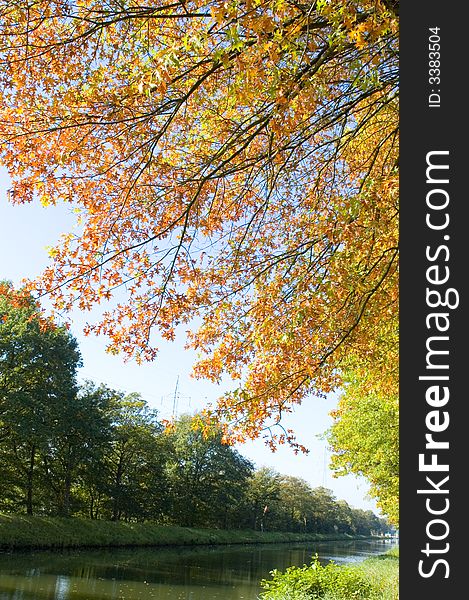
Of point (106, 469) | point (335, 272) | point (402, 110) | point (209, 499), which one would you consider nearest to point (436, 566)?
point (402, 110)

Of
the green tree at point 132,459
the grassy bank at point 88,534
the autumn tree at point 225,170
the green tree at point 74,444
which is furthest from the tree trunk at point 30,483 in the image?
the autumn tree at point 225,170

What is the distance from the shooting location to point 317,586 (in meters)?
11.6

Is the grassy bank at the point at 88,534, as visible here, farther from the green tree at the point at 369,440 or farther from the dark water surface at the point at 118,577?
the green tree at the point at 369,440

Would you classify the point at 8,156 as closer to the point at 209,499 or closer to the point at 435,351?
the point at 435,351

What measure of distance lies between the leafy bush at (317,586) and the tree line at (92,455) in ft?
20.7

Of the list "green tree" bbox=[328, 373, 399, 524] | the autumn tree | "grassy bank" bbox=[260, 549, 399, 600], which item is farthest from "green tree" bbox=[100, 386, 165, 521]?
the autumn tree

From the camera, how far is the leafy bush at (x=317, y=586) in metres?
11.1

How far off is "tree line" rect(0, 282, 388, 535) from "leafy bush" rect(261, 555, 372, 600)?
631cm

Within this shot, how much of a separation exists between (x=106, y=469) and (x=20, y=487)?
21.8 ft

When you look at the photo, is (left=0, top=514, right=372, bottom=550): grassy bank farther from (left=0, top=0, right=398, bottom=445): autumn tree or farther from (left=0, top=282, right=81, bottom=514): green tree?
(left=0, top=0, right=398, bottom=445): autumn tree

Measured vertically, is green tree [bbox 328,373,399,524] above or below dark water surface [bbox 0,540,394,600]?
above

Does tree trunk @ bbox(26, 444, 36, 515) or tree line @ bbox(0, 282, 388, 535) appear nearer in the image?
tree line @ bbox(0, 282, 388, 535)

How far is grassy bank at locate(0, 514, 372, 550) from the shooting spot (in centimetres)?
2381

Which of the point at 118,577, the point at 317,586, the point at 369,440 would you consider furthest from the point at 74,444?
the point at 317,586
